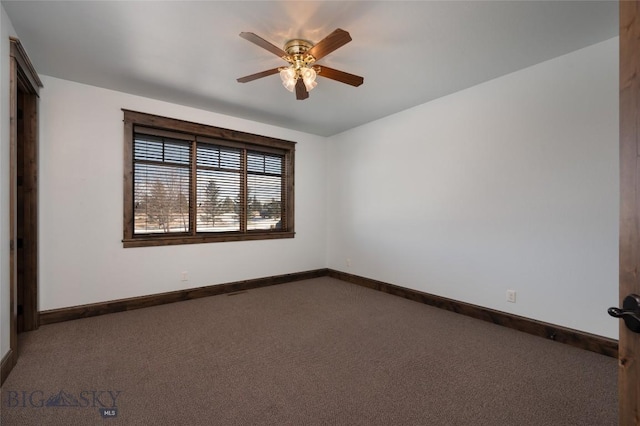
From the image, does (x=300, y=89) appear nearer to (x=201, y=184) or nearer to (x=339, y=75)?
(x=339, y=75)

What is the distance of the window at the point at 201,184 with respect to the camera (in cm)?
369

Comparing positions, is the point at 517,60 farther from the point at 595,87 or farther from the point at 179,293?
the point at 179,293

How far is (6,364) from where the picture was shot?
2.07 meters

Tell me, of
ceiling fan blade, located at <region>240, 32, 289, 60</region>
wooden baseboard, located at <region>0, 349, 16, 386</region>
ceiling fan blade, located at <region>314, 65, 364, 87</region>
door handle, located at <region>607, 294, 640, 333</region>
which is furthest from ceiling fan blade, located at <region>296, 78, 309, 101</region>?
wooden baseboard, located at <region>0, 349, 16, 386</region>

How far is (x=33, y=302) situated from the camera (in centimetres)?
294

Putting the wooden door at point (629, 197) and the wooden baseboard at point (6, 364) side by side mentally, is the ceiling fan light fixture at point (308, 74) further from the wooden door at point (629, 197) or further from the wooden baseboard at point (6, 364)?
the wooden baseboard at point (6, 364)

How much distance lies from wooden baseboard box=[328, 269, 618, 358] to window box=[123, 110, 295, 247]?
2196 mm

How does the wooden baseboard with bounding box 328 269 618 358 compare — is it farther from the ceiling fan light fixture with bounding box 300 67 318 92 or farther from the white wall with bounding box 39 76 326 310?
the ceiling fan light fixture with bounding box 300 67 318 92

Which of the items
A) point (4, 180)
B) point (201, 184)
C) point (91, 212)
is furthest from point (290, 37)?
point (91, 212)

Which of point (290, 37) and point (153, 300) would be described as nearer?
point (290, 37)

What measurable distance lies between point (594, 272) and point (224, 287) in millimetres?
4176

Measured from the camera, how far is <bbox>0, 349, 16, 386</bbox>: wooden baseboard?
6.55 feet

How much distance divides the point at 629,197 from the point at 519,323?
104 inches

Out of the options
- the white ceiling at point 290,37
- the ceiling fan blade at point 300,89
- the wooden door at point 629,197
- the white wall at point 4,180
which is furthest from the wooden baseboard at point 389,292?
the ceiling fan blade at point 300,89
